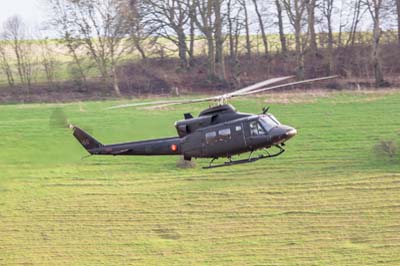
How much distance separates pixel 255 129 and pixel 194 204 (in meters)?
13.3

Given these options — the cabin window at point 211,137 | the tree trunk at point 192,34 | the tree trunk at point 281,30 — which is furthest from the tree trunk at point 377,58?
the cabin window at point 211,137

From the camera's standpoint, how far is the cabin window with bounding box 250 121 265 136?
68.5 ft

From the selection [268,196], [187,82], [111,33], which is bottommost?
[268,196]

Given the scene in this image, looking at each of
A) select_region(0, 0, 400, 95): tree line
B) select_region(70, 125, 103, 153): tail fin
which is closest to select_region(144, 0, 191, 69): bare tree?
select_region(0, 0, 400, 95): tree line

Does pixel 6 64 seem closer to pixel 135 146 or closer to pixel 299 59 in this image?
pixel 299 59

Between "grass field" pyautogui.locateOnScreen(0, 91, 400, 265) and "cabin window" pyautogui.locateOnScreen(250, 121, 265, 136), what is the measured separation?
287 centimetres

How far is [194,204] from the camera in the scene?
3375 cm

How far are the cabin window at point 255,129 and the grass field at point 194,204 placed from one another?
2.87 m

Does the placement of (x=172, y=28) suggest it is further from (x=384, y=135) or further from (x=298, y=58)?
(x=384, y=135)

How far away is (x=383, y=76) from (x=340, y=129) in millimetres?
14347

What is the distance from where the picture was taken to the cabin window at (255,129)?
20.9 metres

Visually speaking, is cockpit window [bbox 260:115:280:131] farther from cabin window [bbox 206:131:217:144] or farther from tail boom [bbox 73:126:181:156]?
tail boom [bbox 73:126:181:156]

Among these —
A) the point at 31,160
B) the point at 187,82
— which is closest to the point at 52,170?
the point at 31,160

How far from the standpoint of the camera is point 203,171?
124ft
